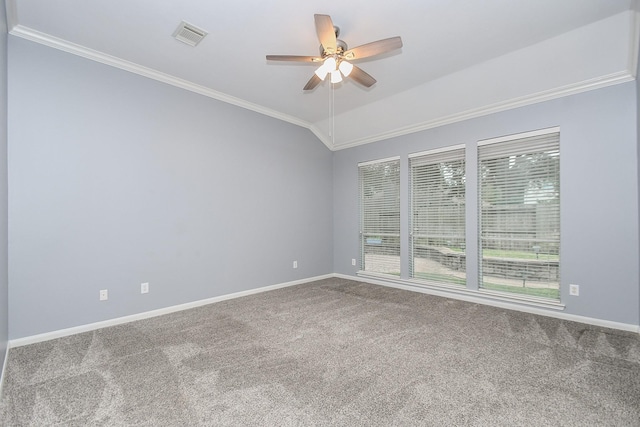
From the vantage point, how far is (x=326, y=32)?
2.26m

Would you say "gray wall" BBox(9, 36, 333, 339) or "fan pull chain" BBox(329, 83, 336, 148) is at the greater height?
"fan pull chain" BBox(329, 83, 336, 148)

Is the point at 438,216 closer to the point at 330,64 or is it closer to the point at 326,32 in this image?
the point at 330,64

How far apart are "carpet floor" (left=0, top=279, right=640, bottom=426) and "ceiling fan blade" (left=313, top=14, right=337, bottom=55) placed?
8.51 feet

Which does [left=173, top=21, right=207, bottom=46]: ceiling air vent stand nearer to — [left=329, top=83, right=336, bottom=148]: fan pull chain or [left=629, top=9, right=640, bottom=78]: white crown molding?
[left=329, top=83, right=336, bottom=148]: fan pull chain

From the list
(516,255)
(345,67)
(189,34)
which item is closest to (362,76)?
(345,67)

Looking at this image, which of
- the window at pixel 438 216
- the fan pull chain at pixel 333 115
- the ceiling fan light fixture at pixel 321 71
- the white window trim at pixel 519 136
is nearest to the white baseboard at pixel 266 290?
the window at pixel 438 216

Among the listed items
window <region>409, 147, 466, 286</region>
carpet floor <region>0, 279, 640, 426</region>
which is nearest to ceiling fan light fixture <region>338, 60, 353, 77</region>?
window <region>409, 147, 466, 286</region>

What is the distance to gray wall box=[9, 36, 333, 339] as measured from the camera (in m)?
2.72

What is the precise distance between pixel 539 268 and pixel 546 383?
6.57 ft

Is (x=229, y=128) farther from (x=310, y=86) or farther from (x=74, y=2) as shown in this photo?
(x=74, y=2)

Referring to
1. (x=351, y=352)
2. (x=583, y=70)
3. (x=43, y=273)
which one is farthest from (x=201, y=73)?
(x=583, y=70)

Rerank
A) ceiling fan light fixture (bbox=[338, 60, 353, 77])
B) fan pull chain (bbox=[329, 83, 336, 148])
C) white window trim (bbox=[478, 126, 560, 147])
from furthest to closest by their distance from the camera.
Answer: fan pull chain (bbox=[329, 83, 336, 148]), white window trim (bbox=[478, 126, 560, 147]), ceiling fan light fixture (bbox=[338, 60, 353, 77])

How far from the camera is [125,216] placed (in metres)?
3.26

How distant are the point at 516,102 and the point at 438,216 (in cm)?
179
